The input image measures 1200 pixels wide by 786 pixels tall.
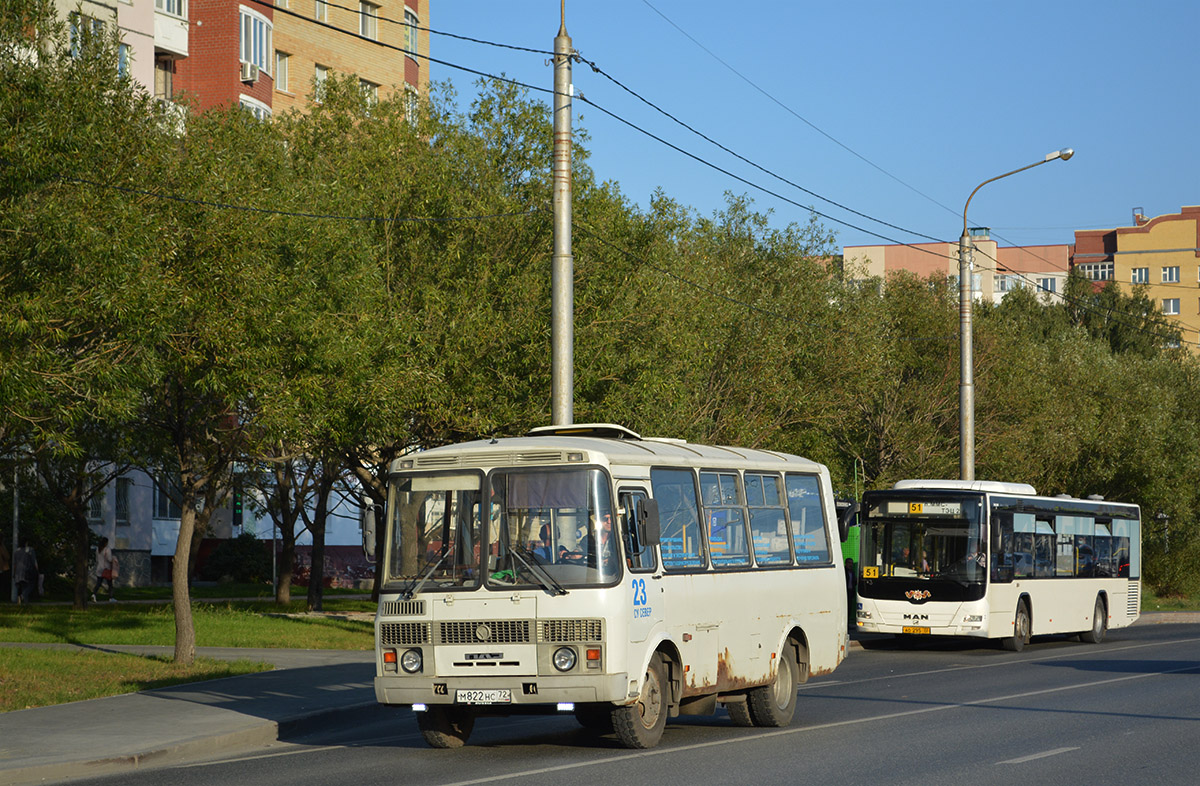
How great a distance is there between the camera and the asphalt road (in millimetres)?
11547

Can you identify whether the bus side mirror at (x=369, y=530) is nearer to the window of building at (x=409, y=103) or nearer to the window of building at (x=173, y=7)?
the window of building at (x=409, y=103)

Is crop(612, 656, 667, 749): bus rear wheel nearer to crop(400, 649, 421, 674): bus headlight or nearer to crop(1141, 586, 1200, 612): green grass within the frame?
crop(400, 649, 421, 674): bus headlight

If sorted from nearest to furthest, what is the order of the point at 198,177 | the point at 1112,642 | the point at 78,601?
the point at 198,177 → the point at 1112,642 → the point at 78,601

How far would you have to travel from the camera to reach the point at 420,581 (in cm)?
1302

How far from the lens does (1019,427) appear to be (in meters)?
46.3

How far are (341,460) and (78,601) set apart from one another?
935 cm

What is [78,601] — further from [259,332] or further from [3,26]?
[3,26]

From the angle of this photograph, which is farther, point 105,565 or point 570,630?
point 105,565

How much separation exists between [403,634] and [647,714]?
2234mm

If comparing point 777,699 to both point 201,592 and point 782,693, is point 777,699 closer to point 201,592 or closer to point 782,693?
point 782,693

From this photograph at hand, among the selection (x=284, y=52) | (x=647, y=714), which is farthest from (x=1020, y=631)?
(x=284, y=52)

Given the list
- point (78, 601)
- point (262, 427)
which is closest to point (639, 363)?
point (262, 427)

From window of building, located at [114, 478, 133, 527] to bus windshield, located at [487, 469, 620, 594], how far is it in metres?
40.2

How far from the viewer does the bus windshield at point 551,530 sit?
41.6 feet
